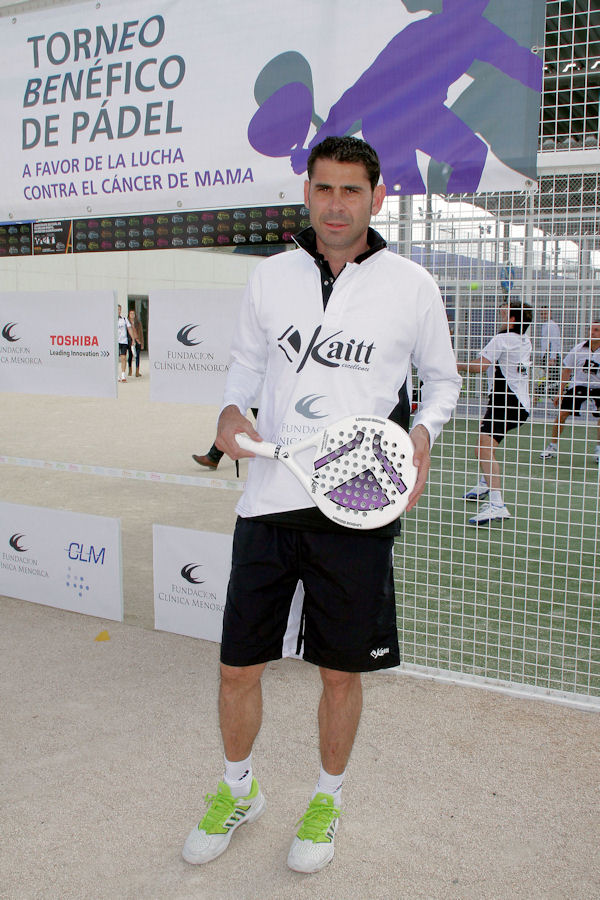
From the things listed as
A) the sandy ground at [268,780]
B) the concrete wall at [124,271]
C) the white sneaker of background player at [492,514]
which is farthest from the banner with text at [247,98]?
the concrete wall at [124,271]

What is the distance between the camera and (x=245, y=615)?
2.15 meters

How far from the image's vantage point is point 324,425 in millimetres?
2072

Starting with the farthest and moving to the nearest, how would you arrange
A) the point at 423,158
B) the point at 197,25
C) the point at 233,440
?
1. the point at 197,25
2. the point at 423,158
3. the point at 233,440

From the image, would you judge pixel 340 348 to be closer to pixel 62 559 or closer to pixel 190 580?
pixel 190 580

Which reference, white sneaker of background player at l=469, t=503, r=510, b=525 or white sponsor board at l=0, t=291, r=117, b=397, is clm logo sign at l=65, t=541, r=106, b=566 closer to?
white sponsor board at l=0, t=291, r=117, b=397

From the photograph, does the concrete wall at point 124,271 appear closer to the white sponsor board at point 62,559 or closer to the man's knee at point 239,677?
the white sponsor board at point 62,559

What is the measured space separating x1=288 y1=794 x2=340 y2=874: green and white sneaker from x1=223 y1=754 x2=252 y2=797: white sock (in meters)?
0.19

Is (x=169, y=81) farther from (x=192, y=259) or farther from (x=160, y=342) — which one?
(x=192, y=259)

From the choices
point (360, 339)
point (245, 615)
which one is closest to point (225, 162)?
point (360, 339)

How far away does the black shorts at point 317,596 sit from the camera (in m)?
2.10

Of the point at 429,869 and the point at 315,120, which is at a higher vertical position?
the point at 315,120

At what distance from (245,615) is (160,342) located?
6.14ft

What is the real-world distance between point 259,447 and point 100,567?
2243 millimetres

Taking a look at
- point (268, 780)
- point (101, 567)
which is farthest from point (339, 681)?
point (101, 567)
